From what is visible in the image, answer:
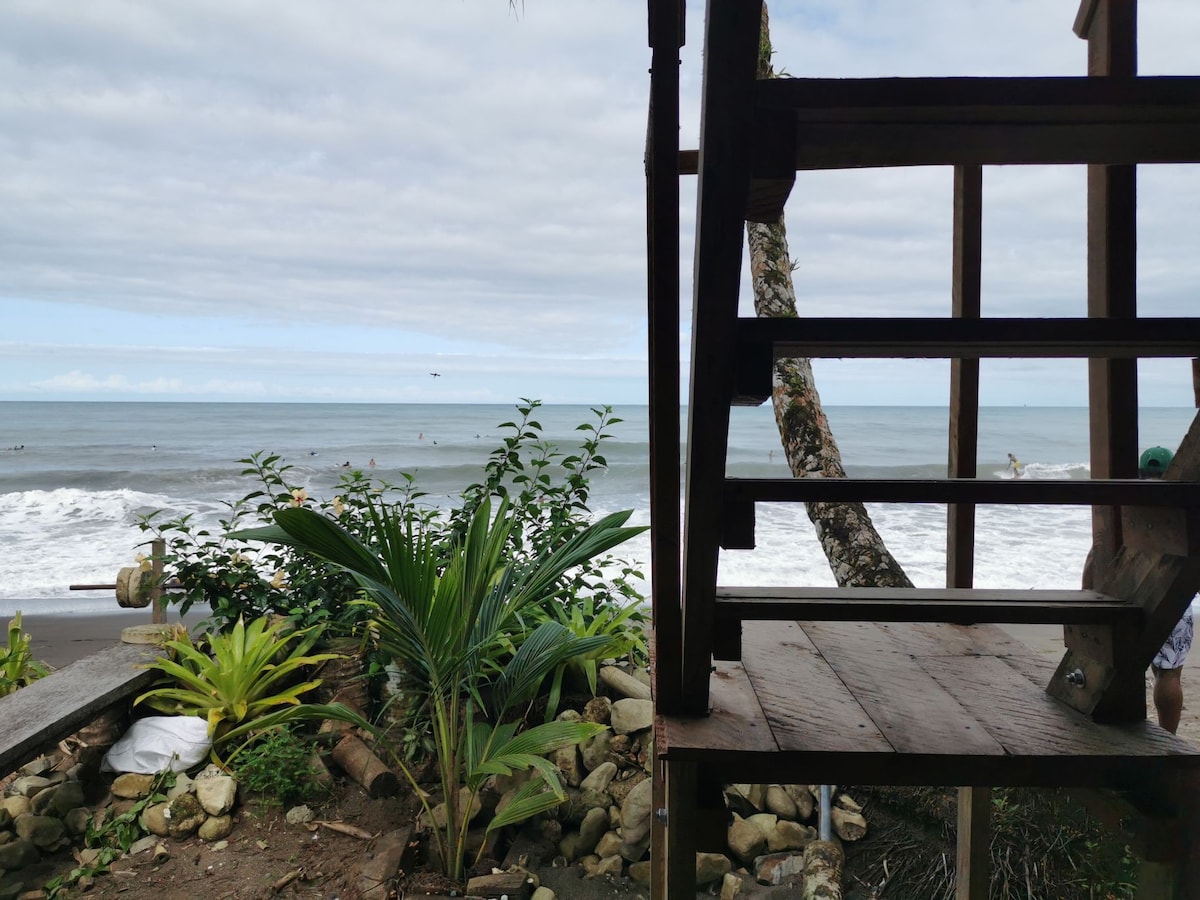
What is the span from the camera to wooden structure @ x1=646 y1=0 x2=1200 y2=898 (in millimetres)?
946

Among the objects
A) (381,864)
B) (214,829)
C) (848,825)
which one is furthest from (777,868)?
(214,829)

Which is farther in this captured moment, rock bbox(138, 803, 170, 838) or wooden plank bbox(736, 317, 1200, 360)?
rock bbox(138, 803, 170, 838)

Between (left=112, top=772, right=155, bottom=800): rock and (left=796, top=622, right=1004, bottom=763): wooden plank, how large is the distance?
9.23 ft

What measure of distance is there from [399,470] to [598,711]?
14.1 m

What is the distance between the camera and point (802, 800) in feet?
10.7

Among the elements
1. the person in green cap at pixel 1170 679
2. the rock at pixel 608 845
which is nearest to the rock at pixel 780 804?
the rock at pixel 608 845

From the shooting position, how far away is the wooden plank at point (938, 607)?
1.43 m

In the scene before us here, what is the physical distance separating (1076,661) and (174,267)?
41.7 metres

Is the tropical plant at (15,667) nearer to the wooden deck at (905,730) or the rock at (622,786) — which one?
the rock at (622,786)

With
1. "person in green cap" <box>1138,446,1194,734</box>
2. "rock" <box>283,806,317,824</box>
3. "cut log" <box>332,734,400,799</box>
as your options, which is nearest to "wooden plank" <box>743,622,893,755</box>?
"cut log" <box>332,734,400,799</box>

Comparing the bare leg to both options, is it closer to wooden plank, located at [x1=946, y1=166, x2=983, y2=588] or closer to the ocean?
the ocean

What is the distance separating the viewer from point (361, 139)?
33750 millimetres

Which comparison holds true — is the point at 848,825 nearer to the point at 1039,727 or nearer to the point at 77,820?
the point at 1039,727

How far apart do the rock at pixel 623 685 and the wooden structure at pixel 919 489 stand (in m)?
1.65
